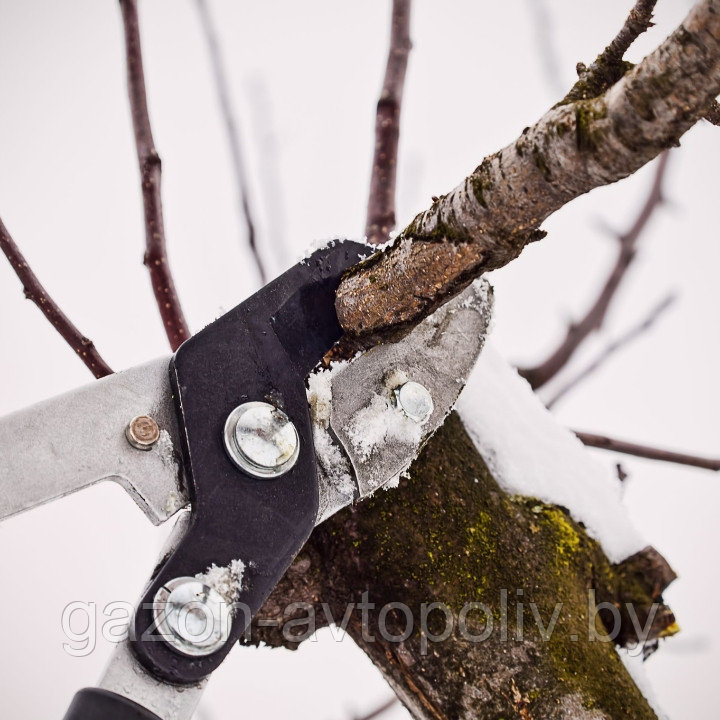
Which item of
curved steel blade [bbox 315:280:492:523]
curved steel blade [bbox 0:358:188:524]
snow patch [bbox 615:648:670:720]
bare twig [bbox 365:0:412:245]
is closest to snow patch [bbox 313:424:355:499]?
curved steel blade [bbox 315:280:492:523]

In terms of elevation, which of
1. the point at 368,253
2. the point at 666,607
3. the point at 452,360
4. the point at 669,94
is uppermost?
the point at 368,253

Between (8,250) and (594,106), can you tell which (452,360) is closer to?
(594,106)

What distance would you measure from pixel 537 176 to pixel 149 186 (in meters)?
1.43

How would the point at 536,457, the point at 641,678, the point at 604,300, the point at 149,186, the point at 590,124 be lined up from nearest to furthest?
the point at 590,124 < the point at 641,678 < the point at 536,457 < the point at 149,186 < the point at 604,300

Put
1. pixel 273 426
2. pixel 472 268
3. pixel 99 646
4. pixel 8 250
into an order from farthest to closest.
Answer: pixel 99 646, pixel 8 250, pixel 273 426, pixel 472 268

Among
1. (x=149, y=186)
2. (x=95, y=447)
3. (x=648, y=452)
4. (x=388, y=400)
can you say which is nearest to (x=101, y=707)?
(x=95, y=447)

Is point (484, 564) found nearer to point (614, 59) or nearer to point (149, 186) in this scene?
point (614, 59)

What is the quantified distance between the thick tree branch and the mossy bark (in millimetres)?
387

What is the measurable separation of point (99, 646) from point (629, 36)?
3.28 meters

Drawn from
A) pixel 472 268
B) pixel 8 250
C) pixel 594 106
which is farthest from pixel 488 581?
pixel 8 250

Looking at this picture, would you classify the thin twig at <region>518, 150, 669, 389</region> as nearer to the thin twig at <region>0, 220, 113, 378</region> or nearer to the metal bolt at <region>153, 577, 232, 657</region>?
the thin twig at <region>0, 220, 113, 378</region>

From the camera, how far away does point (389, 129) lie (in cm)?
205

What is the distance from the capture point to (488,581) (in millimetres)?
1149

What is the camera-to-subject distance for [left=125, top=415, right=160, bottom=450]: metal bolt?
1044mm
